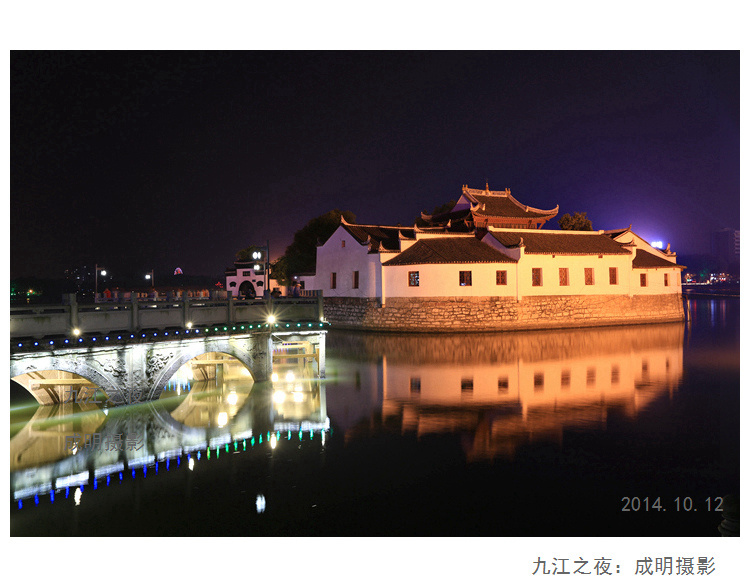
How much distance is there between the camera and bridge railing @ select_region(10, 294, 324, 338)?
12953 millimetres

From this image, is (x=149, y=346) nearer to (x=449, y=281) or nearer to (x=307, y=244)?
(x=449, y=281)

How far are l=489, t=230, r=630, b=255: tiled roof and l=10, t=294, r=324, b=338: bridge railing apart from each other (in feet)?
70.1

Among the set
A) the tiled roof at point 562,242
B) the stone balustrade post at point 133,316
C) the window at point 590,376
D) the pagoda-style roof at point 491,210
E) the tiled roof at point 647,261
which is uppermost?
the pagoda-style roof at point 491,210

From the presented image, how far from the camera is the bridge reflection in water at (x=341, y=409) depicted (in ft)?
37.5

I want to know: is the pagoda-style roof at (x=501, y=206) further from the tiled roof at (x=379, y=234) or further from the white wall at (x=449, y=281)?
the white wall at (x=449, y=281)

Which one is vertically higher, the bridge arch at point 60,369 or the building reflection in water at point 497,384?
the bridge arch at point 60,369

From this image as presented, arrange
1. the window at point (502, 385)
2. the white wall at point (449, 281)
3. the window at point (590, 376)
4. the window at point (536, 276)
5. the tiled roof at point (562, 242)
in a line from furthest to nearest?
the tiled roof at point (562, 242)
the window at point (536, 276)
the white wall at point (449, 281)
the window at point (590, 376)
the window at point (502, 385)

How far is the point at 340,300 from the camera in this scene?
40.4 meters

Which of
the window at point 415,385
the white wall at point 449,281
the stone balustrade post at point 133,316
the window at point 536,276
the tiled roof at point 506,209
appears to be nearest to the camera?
the stone balustrade post at point 133,316

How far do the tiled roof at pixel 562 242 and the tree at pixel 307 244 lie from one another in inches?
691

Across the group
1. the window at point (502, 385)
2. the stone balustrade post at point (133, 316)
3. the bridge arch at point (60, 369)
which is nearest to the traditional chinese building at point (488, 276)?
the window at point (502, 385)

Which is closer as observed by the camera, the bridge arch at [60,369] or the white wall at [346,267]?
the bridge arch at [60,369]

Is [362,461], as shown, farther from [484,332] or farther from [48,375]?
[484,332]

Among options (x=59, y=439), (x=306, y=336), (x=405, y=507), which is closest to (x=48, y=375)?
(x=59, y=439)
